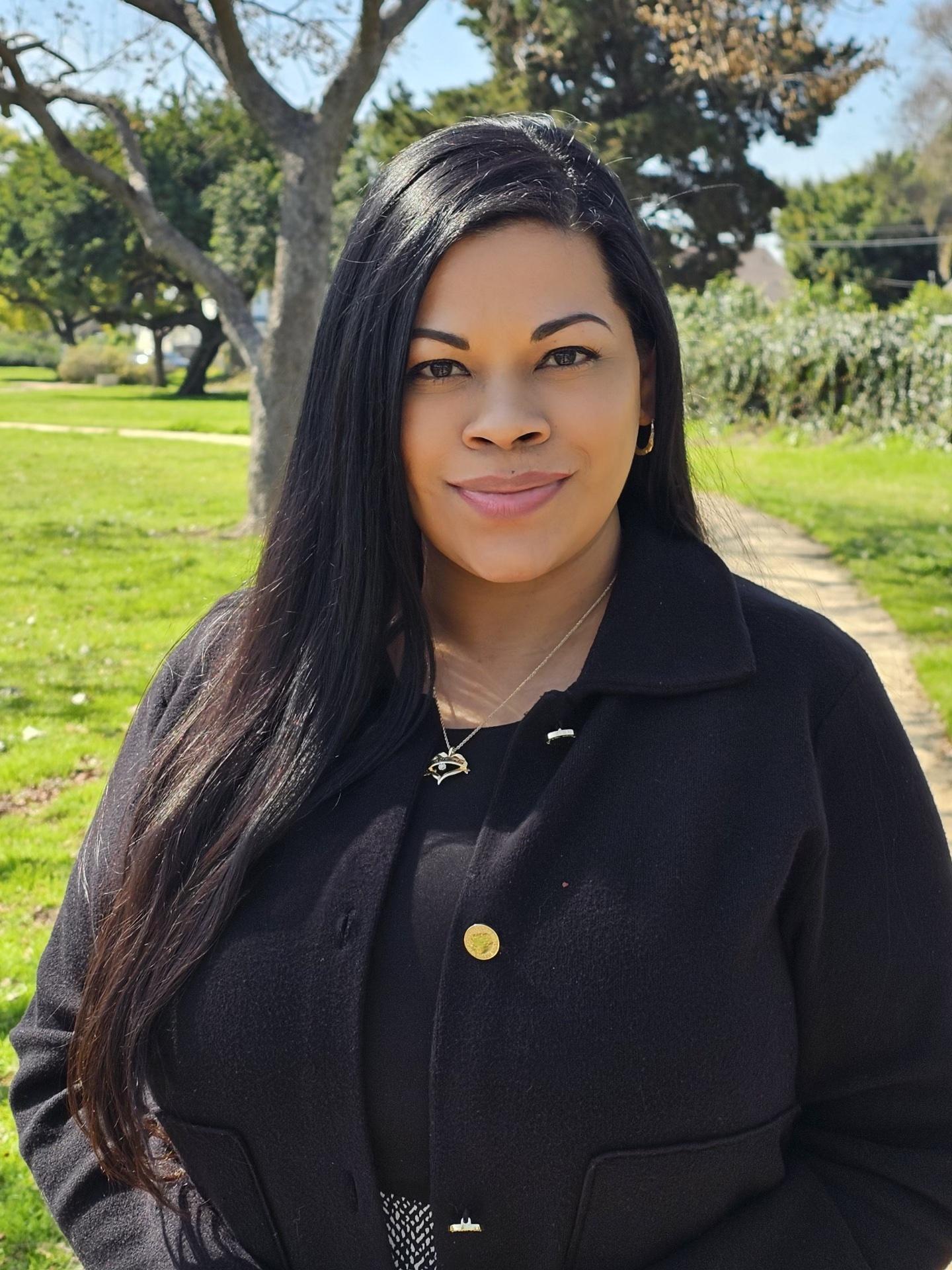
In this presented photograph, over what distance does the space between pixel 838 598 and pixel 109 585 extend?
16.0 feet

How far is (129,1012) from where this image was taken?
1541 millimetres

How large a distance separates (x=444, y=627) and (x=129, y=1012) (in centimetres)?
67

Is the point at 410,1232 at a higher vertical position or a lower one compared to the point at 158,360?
higher

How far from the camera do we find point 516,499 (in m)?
1.58

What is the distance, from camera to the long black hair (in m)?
1.57

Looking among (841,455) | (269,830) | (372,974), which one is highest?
(269,830)

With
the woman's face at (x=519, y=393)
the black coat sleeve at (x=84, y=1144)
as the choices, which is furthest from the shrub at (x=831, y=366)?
the black coat sleeve at (x=84, y=1144)

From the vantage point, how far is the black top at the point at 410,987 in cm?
144

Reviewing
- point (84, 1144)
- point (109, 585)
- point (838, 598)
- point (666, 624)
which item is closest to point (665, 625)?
point (666, 624)

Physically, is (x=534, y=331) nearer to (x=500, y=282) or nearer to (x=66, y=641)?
(x=500, y=282)

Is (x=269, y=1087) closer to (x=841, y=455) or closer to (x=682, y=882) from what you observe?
(x=682, y=882)

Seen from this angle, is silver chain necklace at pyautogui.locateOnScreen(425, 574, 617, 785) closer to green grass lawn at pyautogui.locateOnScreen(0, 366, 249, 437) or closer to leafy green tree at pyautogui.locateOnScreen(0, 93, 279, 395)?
green grass lawn at pyautogui.locateOnScreen(0, 366, 249, 437)

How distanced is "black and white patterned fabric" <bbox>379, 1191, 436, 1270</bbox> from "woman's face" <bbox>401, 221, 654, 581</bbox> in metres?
0.76

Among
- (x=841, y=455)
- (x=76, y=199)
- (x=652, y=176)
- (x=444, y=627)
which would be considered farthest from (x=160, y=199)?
(x=444, y=627)
